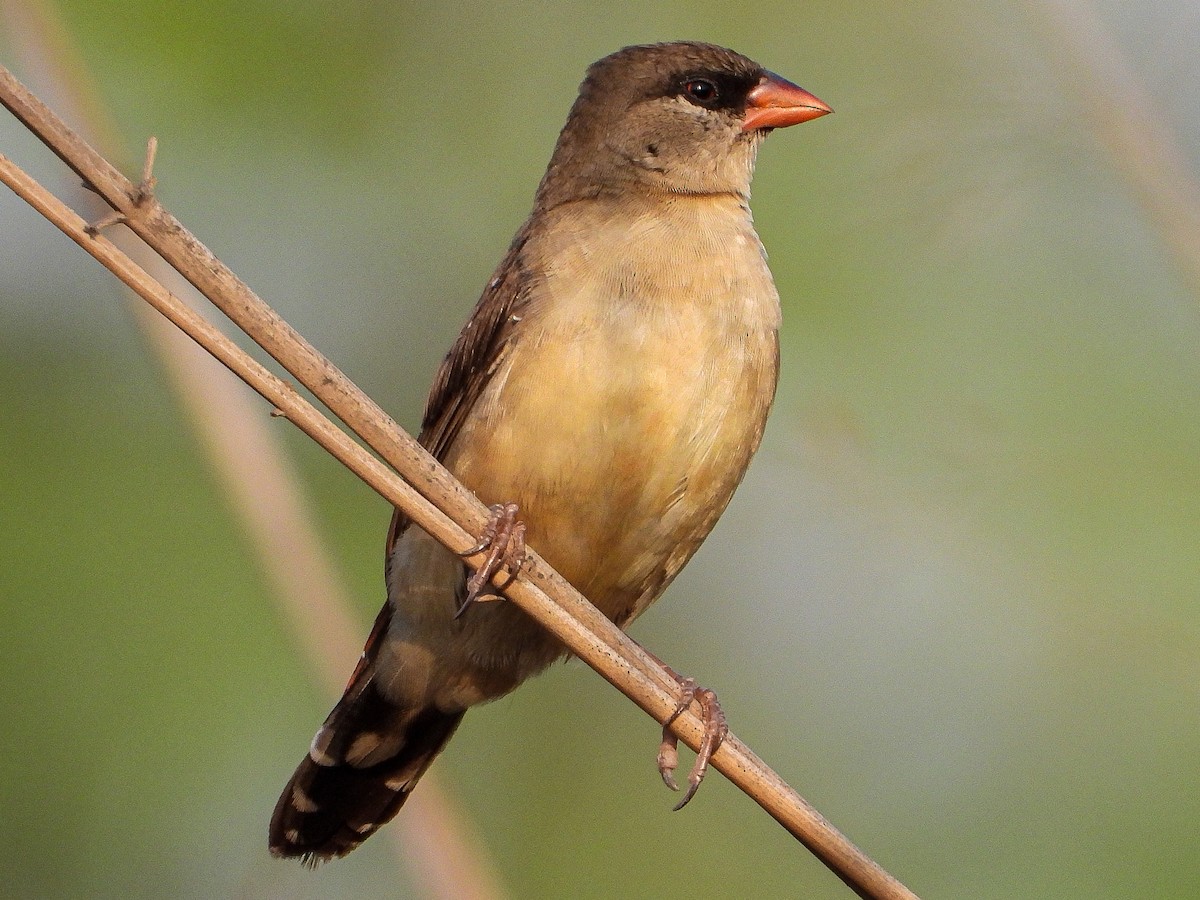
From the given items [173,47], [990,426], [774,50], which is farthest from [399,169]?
[990,426]

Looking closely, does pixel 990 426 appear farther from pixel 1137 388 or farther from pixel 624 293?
pixel 624 293

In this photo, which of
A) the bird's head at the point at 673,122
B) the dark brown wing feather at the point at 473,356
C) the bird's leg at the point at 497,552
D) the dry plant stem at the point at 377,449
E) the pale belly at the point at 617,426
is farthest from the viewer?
the bird's head at the point at 673,122

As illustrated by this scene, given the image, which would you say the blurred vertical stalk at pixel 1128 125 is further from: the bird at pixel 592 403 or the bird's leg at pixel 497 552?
the bird's leg at pixel 497 552

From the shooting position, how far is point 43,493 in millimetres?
4121

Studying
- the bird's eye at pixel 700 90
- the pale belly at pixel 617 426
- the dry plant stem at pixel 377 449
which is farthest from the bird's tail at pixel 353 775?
the bird's eye at pixel 700 90

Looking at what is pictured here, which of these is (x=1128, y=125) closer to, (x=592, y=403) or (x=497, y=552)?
(x=592, y=403)

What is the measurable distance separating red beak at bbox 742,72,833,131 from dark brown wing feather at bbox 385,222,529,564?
2.48 ft

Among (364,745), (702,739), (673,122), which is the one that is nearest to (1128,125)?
(673,122)

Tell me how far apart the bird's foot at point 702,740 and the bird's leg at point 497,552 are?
1.74 ft

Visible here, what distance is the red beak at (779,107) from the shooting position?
4.07 metres

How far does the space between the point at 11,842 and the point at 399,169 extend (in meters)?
2.41

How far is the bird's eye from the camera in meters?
4.12

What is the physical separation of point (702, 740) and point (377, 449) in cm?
110

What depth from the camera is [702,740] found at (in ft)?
10.2
